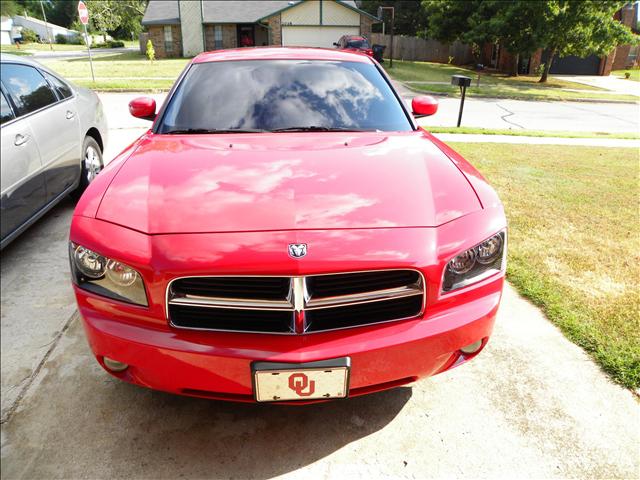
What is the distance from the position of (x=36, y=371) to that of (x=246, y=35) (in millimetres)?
38968

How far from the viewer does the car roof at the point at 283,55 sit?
11.1 feet

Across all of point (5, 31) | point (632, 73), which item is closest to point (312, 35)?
point (632, 73)

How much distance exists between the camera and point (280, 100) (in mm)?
2965

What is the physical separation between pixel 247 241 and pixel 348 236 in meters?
0.38

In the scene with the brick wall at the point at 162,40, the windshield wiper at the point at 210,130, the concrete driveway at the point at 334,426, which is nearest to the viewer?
the concrete driveway at the point at 334,426

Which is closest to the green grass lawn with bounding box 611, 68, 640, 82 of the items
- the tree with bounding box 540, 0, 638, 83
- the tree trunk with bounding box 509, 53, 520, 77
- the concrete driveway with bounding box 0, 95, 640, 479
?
the tree trunk with bounding box 509, 53, 520, 77

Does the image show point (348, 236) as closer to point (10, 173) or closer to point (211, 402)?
point (211, 402)

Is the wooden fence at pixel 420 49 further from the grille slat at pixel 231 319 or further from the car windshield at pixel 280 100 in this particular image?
the grille slat at pixel 231 319

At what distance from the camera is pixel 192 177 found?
2.19 m

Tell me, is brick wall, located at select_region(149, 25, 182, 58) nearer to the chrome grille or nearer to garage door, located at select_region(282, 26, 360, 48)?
garage door, located at select_region(282, 26, 360, 48)

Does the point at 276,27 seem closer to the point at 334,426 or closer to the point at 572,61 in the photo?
the point at 572,61

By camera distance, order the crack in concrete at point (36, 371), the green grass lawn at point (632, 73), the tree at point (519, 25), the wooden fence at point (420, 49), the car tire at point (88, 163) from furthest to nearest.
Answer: the wooden fence at point (420, 49)
the green grass lawn at point (632, 73)
the tree at point (519, 25)
the car tire at point (88, 163)
the crack in concrete at point (36, 371)

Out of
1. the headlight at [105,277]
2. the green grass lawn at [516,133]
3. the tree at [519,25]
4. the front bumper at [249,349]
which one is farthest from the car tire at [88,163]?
the tree at [519,25]

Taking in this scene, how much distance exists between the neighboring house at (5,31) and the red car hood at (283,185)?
230ft
